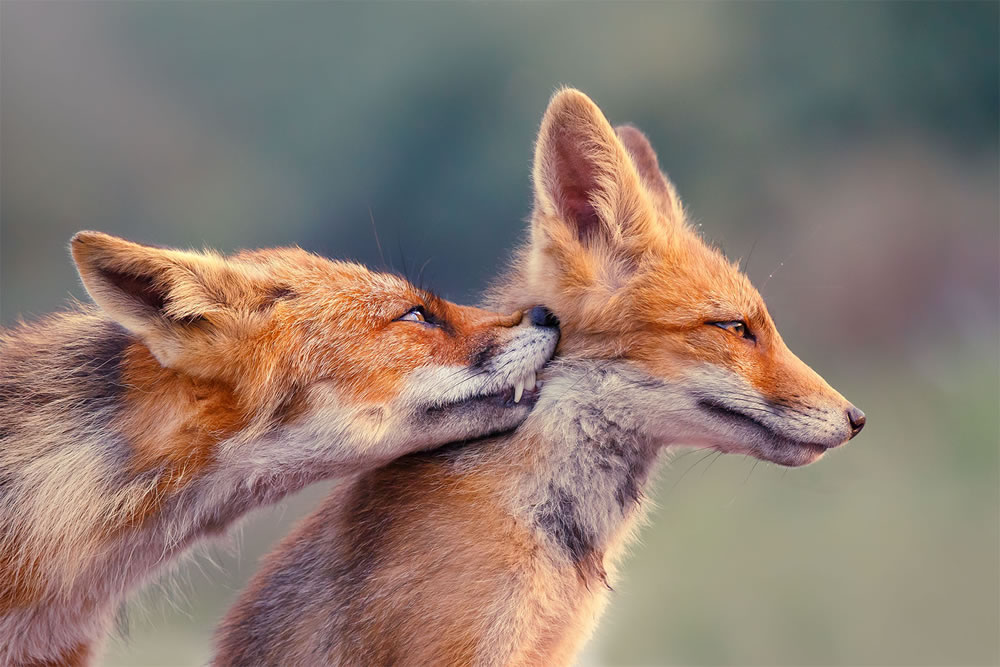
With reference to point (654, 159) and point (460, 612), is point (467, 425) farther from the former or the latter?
point (654, 159)

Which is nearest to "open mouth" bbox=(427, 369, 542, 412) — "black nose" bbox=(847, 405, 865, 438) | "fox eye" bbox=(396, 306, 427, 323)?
"fox eye" bbox=(396, 306, 427, 323)

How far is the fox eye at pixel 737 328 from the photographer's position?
2174 mm

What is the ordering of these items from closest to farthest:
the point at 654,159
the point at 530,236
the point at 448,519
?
the point at 448,519 → the point at 530,236 → the point at 654,159

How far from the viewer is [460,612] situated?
1.96m

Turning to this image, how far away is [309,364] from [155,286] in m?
0.37

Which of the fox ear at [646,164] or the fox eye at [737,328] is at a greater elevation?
the fox ear at [646,164]

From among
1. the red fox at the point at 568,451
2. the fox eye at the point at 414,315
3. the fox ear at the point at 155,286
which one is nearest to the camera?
the fox ear at the point at 155,286

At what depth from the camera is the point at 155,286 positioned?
2014 mm

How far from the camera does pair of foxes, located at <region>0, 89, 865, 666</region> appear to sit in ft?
6.73

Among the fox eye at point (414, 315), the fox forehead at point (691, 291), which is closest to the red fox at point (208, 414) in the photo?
the fox eye at point (414, 315)

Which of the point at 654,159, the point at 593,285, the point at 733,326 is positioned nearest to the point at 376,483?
the point at 593,285

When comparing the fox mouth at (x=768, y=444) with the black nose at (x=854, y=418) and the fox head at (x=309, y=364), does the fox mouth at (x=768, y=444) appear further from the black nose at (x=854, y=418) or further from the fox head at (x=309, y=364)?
the fox head at (x=309, y=364)

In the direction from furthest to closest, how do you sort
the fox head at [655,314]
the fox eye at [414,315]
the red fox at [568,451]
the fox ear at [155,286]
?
the fox eye at [414,315], the fox head at [655,314], the red fox at [568,451], the fox ear at [155,286]

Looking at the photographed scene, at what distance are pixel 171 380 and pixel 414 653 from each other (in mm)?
822
